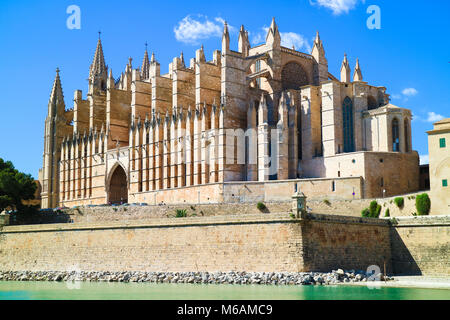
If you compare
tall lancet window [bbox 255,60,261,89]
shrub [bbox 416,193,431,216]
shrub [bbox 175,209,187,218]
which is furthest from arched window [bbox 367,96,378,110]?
shrub [bbox 175,209,187,218]

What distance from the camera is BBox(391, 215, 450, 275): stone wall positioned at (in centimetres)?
3038

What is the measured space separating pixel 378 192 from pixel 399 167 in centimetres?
241

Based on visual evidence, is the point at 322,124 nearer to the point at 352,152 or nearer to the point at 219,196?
the point at 352,152

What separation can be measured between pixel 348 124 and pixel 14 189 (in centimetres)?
2442

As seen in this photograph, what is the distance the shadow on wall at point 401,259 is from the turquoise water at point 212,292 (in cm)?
560

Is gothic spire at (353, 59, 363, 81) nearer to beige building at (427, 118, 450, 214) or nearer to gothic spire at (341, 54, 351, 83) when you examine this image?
gothic spire at (341, 54, 351, 83)

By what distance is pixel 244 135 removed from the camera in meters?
45.4

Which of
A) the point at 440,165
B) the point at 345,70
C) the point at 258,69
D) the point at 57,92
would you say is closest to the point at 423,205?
the point at 440,165

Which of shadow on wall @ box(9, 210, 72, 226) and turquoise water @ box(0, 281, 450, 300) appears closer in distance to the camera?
turquoise water @ box(0, 281, 450, 300)

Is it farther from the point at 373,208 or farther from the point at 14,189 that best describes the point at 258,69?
the point at 14,189

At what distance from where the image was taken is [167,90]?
178ft

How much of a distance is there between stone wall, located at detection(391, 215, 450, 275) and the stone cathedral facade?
22.2 feet

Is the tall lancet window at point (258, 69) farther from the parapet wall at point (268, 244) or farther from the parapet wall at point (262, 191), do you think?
the parapet wall at point (268, 244)
